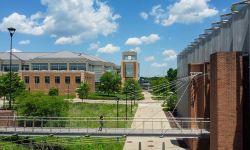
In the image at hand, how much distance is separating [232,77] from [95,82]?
78.2 m

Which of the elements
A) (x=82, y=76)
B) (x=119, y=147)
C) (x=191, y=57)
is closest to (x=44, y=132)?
(x=119, y=147)

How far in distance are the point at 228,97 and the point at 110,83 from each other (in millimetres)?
63805

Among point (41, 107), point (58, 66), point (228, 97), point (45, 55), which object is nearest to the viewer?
point (228, 97)

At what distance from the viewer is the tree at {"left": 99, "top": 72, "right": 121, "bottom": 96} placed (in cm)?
8206

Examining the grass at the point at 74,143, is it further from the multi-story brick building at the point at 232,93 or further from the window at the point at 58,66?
the window at the point at 58,66

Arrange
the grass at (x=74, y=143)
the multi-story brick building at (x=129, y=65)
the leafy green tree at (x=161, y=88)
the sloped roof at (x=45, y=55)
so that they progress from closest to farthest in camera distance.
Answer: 1. the grass at (x=74, y=143)
2. the leafy green tree at (x=161, y=88)
3. the sloped roof at (x=45, y=55)
4. the multi-story brick building at (x=129, y=65)

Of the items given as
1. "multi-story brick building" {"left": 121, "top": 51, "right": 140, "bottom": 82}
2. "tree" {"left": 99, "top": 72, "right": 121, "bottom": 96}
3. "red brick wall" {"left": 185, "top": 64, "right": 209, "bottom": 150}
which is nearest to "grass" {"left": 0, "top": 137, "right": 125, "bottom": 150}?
"red brick wall" {"left": 185, "top": 64, "right": 209, "bottom": 150}

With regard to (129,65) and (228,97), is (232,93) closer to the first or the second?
(228,97)

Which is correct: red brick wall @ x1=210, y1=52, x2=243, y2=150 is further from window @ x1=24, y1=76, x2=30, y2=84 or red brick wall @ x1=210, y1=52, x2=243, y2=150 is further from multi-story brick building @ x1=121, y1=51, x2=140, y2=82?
multi-story brick building @ x1=121, y1=51, x2=140, y2=82

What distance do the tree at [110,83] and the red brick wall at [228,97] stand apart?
62924 mm

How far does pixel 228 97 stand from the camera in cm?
1925

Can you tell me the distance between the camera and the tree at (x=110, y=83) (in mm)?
82062

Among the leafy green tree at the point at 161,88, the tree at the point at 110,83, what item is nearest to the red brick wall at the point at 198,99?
the leafy green tree at the point at 161,88

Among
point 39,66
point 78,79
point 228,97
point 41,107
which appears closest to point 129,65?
point 78,79
